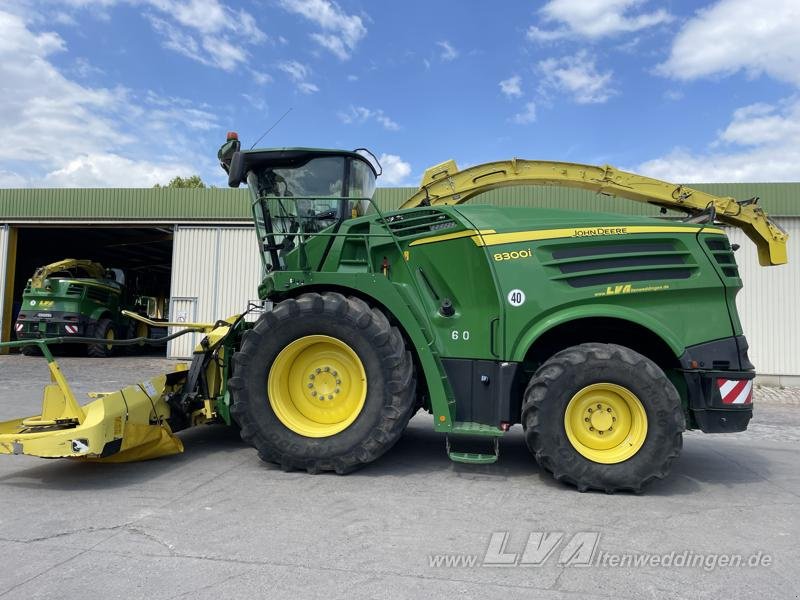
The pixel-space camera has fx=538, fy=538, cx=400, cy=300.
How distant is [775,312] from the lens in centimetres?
1230

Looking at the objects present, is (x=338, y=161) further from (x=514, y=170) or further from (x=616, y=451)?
(x=616, y=451)

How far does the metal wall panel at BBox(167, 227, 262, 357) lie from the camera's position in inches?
573

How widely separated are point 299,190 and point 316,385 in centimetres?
191

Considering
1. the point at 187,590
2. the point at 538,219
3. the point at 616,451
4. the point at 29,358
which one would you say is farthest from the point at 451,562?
the point at 29,358

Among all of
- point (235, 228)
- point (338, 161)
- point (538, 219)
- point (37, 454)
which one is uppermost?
point (235, 228)

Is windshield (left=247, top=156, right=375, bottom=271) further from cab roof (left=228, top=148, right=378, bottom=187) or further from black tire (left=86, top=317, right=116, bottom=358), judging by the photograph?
black tire (left=86, top=317, right=116, bottom=358)

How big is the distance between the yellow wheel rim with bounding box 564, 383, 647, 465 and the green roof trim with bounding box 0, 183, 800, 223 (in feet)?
30.6

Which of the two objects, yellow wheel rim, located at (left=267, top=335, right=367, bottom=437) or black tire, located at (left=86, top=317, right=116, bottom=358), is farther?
black tire, located at (left=86, top=317, right=116, bottom=358)

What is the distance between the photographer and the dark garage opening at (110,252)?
18781mm

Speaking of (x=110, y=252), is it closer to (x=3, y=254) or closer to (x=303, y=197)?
(x=3, y=254)

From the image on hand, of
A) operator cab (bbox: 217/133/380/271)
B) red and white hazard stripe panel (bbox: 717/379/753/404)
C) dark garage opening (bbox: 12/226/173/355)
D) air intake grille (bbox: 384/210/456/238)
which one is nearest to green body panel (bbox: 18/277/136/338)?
dark garage opening (bbox: 12/226/173/355)

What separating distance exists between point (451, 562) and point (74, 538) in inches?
89.6

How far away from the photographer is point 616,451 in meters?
4.33
